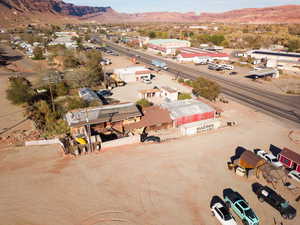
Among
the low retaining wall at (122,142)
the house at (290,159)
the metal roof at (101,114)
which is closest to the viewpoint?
the house at (290,159)

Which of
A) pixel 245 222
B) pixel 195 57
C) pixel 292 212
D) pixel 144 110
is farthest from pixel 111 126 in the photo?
Answer: pixel 195 57

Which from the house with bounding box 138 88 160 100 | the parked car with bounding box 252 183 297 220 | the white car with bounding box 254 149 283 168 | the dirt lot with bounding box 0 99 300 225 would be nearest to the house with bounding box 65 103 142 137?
the dirt lot with bounding box 0 99 300 225

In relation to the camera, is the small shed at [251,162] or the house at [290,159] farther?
the house at [290,159]

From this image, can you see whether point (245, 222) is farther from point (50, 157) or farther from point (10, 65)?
point (10, 65)

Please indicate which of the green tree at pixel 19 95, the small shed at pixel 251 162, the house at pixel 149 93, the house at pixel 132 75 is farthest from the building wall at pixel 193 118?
the green tree at pixel 19 95

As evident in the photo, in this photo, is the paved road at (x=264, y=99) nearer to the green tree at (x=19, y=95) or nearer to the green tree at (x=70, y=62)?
the green tree at (x=70, y=62)

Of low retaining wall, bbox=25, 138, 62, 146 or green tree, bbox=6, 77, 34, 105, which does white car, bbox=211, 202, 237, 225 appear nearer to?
low retaining wall, bbox=25, 138, 62, 146

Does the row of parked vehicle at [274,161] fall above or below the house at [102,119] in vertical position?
below
